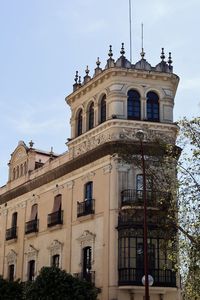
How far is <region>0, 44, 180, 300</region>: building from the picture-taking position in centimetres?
3188

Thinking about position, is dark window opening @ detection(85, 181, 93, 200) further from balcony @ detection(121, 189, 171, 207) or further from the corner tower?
balcony @ detection(121, 189, 171, 207)

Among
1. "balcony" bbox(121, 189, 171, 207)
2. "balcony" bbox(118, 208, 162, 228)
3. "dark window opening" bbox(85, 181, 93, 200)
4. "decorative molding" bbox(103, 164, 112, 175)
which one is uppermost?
"decorative molding" bbox(103, 164, 112, 175)

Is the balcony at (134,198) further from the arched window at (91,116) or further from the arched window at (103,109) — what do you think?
the arched window at (91,116)

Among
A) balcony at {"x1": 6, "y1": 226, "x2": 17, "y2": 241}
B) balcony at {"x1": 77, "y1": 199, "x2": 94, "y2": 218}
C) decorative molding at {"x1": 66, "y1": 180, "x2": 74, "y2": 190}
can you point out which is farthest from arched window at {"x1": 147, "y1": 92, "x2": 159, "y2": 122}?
balcony at {"x1": 6, "y1": 226, "x2": 17, "y2": 241}

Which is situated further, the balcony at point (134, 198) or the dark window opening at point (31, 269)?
the dark window opening at point (31, 269)

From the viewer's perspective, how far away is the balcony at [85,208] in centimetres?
3462

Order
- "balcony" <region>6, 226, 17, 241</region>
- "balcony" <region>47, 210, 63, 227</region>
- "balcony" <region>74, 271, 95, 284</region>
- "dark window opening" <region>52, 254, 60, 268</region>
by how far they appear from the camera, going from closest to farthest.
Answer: "balcony" <region>74, 271, 95, 284</region>
"balcony" <region>47, 210, 63, 227</region>
"dark window opening" <region>52, 254, 60, 268</region>
"balcony" <region>6, 226, 17, 241</region>

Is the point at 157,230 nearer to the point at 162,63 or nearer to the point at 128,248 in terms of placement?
the point at 128,248

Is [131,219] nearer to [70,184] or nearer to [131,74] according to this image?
[70,184]

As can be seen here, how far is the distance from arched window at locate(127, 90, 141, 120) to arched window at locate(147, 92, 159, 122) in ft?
2.01

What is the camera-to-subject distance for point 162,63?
35906 millimetres

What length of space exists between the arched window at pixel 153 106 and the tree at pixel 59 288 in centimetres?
1002

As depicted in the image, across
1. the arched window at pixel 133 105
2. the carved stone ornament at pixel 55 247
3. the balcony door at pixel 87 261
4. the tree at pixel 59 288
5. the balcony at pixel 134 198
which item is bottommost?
the tree at pixel 59 288

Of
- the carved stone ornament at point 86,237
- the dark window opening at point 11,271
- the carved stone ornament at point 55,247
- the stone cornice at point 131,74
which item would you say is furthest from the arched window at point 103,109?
the dark window opening at point 11,271
